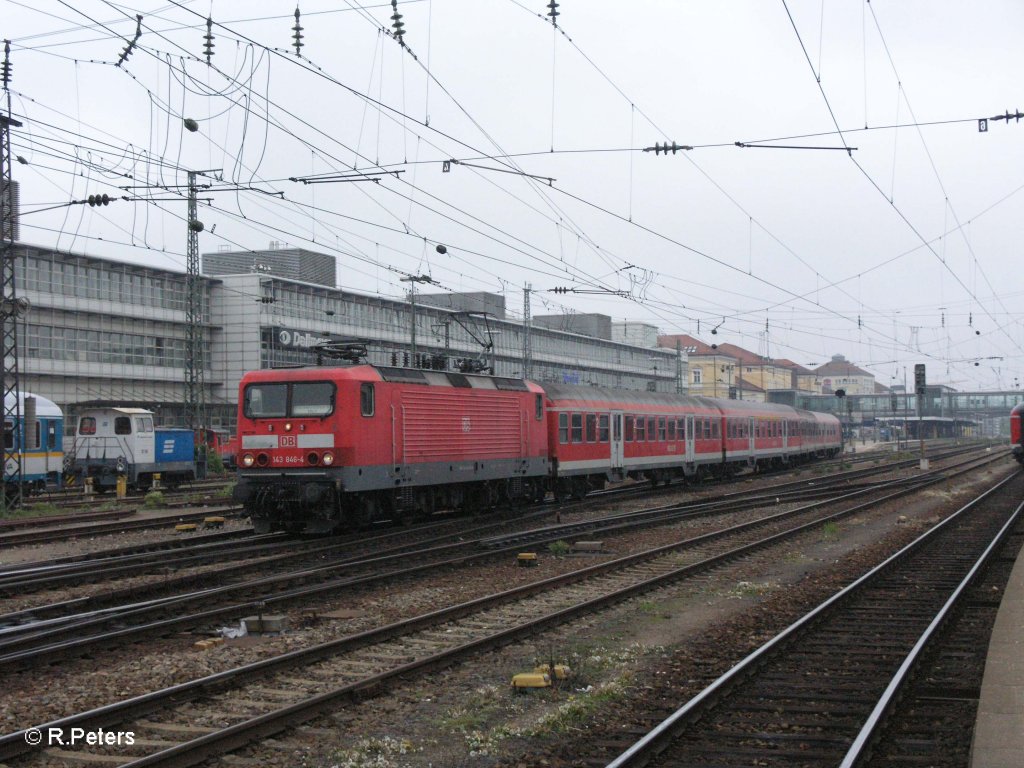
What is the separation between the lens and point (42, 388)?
61438mm

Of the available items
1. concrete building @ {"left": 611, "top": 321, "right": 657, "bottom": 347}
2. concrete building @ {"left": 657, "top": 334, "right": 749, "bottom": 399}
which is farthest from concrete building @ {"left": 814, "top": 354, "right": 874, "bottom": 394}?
concrete building @ {"left": 611, "top": 321, "right": 657, "bottom": 347}

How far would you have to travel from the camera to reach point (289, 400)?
20.8 meters

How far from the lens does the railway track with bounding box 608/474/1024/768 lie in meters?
7.75

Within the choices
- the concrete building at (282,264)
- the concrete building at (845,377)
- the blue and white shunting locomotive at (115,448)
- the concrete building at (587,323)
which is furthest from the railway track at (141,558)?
the concrete building at (845,377)

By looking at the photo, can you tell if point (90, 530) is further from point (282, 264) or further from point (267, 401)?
point (282, 264)

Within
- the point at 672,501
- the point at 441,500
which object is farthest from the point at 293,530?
the point at 672,501

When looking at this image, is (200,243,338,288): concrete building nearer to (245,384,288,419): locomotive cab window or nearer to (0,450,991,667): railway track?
(245,384,288,419): locomotive cab window

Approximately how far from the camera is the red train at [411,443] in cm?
2039

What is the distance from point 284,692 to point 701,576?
9172 mm

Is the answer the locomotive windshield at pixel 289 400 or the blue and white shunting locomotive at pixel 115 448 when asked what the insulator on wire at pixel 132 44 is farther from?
the blue and white shunting locomotive at pixel 115 448

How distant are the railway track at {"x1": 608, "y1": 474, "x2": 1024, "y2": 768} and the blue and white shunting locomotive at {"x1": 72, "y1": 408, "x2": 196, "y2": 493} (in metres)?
33.4

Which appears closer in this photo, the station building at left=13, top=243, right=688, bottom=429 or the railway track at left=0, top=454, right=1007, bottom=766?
the railway track at left=0, top=454, right=1007, bottom=766

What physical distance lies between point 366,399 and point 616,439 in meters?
14.8

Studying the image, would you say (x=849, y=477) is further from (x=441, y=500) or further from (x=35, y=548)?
(x=35, y=548)
